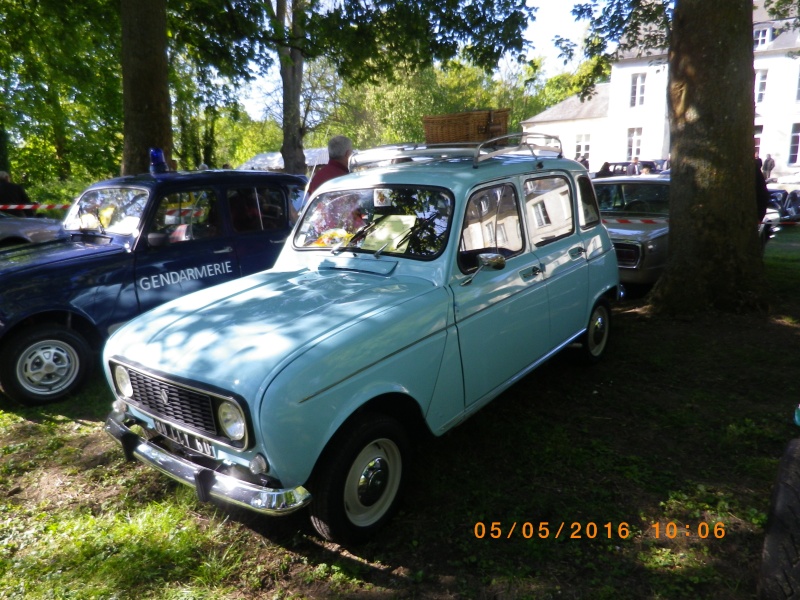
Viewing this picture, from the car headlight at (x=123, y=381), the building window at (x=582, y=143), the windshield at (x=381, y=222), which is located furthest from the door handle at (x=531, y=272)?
the building window at (x=582, y=143)

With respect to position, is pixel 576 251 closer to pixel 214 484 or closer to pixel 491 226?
pixel 491 226

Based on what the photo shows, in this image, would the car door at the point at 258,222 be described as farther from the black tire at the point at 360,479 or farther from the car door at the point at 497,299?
the black tire at the point at 360,479

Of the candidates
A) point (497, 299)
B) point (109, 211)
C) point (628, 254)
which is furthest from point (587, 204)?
point (109, 211)

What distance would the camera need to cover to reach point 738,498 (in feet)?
11.2

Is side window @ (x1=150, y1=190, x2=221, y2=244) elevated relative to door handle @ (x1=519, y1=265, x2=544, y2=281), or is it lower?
elevated

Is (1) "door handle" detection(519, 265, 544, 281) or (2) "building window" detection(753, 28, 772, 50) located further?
(2) "building window" detection(753, 28, 772, 50)

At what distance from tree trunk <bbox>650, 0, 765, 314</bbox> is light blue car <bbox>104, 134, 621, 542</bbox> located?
103 inches

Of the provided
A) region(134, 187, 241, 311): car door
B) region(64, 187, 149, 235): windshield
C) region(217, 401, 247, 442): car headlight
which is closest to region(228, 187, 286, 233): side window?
region(134, 187, 241, 311): car door

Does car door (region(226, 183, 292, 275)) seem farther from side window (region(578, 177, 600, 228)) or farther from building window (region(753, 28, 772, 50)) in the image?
building window (region(753, 28, 772, 50))

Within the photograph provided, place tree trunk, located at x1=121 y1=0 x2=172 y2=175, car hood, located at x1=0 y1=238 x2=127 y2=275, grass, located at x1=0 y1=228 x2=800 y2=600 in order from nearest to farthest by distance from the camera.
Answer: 1. grass, located at x1=0 y1=228 x2=800 y2=600
2. car hood, located at x1=0 y1=238 x2=127 y2=275
3. tree trunk, located at x1=121 y1=0 x2=172 y2=175

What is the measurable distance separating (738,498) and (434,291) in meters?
2.20

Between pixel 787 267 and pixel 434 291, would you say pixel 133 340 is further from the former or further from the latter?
pixel 787 267

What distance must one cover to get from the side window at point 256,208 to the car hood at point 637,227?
4.36m

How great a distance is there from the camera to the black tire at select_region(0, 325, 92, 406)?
15.3 ft
